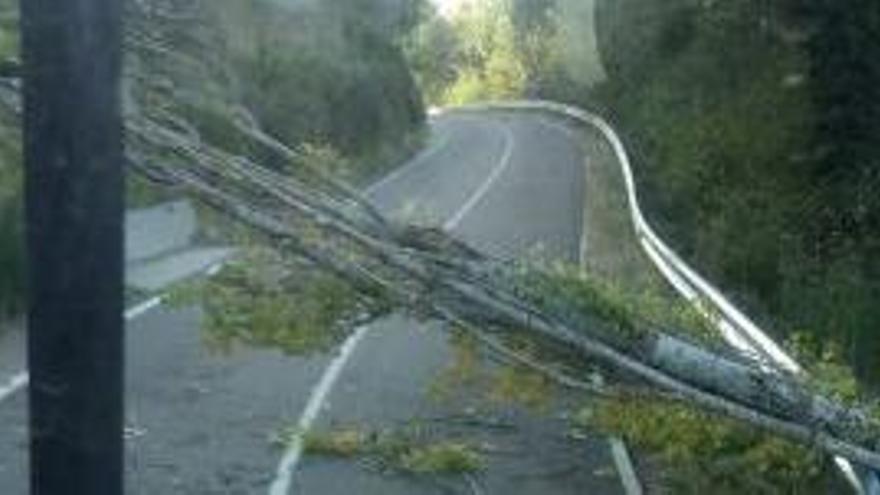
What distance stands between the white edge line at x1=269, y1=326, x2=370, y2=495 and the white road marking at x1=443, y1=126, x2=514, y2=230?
784 cm

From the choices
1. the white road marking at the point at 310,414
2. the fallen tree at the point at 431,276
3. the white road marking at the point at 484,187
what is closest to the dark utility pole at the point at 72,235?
the fallen tree at the point at 431,276

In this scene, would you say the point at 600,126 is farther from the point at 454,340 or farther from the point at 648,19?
the point at 454,340

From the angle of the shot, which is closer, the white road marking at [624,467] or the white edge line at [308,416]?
the white edge line at [308,416]

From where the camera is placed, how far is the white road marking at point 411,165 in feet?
159

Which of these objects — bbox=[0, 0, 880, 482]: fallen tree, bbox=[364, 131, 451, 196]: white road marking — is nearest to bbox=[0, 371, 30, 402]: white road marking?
bbox=[0, 0, 880, 482]: fallen tree

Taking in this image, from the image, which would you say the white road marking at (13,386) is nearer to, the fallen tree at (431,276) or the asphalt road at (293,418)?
the asphalt road at (293,418)

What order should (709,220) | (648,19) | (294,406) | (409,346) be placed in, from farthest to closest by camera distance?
1. (648,19)
2. (709,220)
3. (409,346)
4. (294,406)

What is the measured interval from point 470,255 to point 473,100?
116663mm

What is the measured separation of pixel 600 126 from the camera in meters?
57.8

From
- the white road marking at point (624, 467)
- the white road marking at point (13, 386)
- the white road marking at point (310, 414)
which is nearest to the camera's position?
the white road marking at point (310, 414)

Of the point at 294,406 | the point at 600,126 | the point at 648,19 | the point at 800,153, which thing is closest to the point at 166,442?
the point at 294,406

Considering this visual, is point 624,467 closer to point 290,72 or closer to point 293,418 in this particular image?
point 293,418

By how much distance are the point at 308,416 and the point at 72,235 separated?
1141cm

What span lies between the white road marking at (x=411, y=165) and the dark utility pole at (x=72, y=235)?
128 feet
